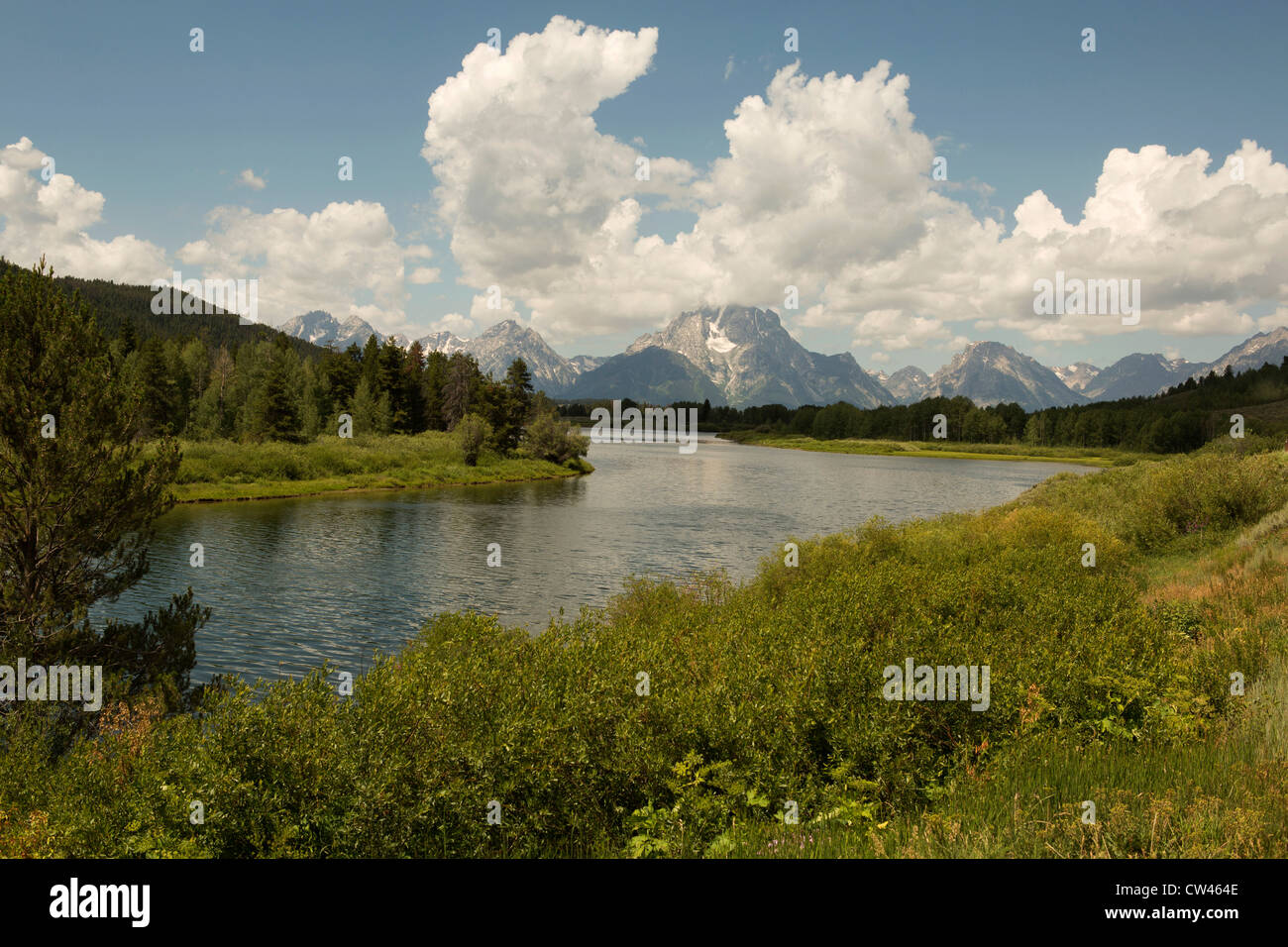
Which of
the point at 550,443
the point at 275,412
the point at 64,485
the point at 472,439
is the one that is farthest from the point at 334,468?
the point at 64,485

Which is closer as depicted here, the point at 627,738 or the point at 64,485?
the point at 627,738

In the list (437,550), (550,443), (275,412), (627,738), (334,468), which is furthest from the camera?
(550,443)

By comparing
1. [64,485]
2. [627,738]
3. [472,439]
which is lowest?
[627,738]

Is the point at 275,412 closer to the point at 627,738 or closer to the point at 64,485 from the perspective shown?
the point at 64,485

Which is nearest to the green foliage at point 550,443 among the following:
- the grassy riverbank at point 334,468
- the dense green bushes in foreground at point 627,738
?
the grassy riverbank at point 334,468

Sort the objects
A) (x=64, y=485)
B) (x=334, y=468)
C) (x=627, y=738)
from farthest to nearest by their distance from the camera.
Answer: (x=334, y=468) < (x=64, y=485) < (x=627, y=738)

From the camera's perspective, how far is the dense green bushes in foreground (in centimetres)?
897

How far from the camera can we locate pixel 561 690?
42.8 feet

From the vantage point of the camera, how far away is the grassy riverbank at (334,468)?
226 feet

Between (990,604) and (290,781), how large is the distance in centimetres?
1798

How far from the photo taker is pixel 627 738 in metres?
10.8

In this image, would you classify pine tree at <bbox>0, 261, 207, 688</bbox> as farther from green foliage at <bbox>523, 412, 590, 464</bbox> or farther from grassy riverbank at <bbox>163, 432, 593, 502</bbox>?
Result: green foliage at <bbox>523, 412, 590, 464</bbox>

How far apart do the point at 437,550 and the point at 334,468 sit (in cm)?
4415
